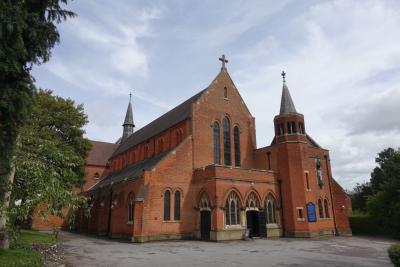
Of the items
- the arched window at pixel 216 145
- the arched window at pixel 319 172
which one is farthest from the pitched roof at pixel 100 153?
the arched window at pixel 319 172

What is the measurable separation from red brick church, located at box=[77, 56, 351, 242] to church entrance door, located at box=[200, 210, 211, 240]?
0.08m

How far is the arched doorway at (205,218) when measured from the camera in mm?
27703

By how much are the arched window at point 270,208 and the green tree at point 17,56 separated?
23302mm

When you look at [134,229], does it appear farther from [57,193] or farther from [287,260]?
[57,193]

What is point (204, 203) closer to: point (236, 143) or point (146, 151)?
point (236, 143)

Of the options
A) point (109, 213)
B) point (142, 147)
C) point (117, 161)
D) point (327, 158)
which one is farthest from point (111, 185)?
point (327, 158)

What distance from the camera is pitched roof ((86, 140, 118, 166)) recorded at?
55656 millimetres

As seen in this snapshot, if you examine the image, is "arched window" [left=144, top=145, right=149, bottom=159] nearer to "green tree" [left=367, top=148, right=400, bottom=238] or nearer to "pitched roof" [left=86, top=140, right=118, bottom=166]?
"pitched roof" [left=86, top=140, right=118, bottom=166]

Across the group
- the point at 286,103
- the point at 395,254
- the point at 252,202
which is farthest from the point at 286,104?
the point at 395,254

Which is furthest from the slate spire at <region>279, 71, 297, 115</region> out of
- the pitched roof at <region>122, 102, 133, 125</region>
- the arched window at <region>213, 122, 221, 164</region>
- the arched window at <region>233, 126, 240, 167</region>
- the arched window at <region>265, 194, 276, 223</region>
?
the pitched roof at <region>122, 102, 133, 125</region>

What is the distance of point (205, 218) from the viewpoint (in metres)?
28.3

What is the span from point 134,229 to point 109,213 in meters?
9.11

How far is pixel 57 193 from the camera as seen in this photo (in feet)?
35.7

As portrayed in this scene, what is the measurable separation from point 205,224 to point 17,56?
21.5 m
